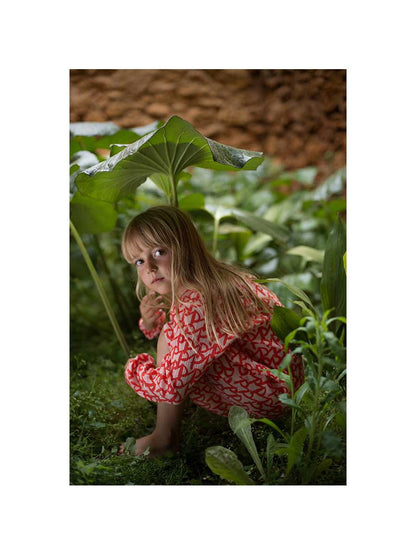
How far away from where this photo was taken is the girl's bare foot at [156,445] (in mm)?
1217

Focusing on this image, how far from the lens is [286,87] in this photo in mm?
2129

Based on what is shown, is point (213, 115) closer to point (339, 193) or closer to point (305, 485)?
point (339, 193)

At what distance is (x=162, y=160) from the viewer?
1192 millimetres

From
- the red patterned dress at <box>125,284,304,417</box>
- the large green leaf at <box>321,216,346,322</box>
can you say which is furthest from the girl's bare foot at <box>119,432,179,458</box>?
the large green leaf at <box>321,216,346,322</box>

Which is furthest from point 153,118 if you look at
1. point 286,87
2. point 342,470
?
point 342,470

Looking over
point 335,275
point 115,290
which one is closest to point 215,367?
point 335,275

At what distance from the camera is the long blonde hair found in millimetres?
1162

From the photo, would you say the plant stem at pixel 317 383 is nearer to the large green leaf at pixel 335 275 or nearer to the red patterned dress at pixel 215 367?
the red patterned dress at pixel 215 367

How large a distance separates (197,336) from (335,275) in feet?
1.15

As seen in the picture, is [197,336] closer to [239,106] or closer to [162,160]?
[162,160]

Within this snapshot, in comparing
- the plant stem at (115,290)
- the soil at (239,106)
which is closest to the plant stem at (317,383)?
the plant stem at (115,290)

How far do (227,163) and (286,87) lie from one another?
1.20 meters

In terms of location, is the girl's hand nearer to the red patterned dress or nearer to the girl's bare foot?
the red patterned dress

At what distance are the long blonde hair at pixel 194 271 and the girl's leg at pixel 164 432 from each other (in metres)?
0.15
